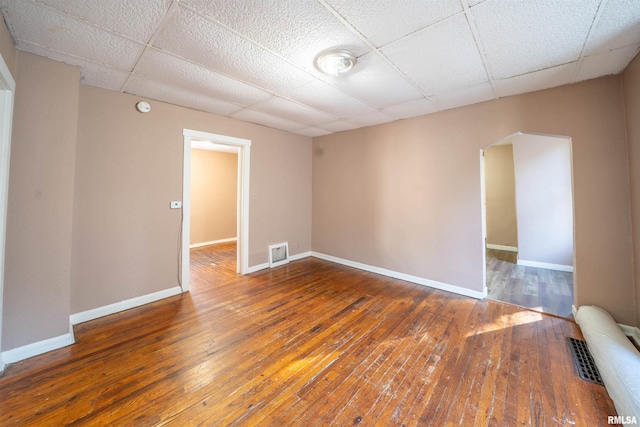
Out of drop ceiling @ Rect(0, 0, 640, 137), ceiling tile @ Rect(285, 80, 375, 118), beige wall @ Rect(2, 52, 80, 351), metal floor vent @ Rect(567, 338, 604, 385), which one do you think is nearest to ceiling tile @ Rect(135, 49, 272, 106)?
drop ceiling @ Rect(0, 0, 640, 137)

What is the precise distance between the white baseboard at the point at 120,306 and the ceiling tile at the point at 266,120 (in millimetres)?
2575

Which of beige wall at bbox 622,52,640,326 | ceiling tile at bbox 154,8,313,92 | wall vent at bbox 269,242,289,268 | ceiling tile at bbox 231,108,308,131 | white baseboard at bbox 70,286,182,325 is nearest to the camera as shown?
ceiling tile at bbox 154,8,313,92

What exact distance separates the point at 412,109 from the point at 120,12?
305cm

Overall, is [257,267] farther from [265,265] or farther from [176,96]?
[176,96]

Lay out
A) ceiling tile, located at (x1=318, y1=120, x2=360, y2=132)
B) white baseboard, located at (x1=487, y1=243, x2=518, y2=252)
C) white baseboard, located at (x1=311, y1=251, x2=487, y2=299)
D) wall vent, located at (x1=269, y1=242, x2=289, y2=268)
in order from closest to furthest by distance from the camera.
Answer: white baseboard, located at (x1=311, y1=251, x2=487, y2=299)
ceiling tile, located at (x1=318, y1=120, x2=360, y2=132)
wall vent, located at (x1=269, y1=242, x2=289, y2=268)
white baseboard, located at (x1=487, y1=243, x2=518, y2=252)

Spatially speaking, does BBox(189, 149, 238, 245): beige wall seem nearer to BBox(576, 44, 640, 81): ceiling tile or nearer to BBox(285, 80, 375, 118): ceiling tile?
BBox(285, 80, 375, 118): ceiling tile

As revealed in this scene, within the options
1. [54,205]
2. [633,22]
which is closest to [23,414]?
[54,205]

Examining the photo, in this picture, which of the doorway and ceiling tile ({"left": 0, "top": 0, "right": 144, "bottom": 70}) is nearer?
ceiling tile ({"left": 0, "top": 0, "right": 144, "bottom": 70})

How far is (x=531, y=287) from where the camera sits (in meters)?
3.40

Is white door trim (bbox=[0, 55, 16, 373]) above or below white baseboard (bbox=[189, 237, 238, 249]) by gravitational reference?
above

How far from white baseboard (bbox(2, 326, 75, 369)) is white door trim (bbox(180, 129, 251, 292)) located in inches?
46.0

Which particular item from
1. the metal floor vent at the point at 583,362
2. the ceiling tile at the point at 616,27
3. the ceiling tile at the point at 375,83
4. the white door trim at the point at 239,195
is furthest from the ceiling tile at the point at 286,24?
the metal floor vent at the point at 583,362

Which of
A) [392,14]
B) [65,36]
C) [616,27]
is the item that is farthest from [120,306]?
[616,27]

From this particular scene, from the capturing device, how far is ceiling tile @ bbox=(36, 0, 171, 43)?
1.44 m
